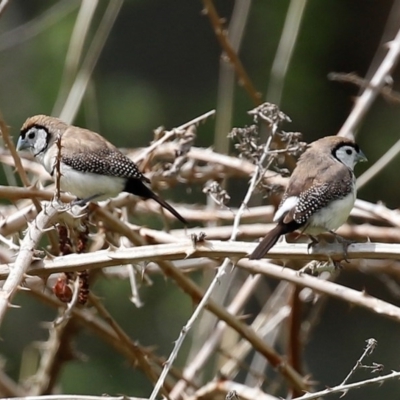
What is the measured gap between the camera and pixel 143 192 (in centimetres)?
426

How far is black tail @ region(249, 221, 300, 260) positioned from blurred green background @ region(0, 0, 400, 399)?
19.0 ft

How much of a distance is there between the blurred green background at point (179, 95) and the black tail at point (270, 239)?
5786mm

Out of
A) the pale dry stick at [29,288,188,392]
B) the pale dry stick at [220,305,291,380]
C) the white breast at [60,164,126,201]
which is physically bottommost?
the pale dry stick at [220,305,291,380]

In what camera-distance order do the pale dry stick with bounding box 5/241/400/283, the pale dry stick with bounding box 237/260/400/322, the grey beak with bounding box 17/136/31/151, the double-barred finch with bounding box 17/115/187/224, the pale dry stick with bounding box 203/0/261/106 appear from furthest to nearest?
the grey beak with bounding box 17/136/31/151, the double-barred finch with bounding box 17/115/187/224, the pale dry stick with bounding box 203/0/261/106, the pale dry stick with bounding box 237/260/400/322, the pale dry stick with bounding box 5/241/400/283

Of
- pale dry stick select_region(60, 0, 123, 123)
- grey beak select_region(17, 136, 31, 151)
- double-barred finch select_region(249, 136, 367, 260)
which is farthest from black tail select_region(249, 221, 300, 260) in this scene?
grey beak select_region(17, 136, 31, 151)

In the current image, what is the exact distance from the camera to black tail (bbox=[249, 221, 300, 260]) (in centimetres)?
296

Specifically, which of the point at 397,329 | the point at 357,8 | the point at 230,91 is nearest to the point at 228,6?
the point at 357,8

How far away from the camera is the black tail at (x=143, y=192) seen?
4.18m

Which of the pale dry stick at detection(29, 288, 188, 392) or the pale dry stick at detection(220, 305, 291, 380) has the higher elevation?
the pale dry stick at detection(29, 288, 188, 392)

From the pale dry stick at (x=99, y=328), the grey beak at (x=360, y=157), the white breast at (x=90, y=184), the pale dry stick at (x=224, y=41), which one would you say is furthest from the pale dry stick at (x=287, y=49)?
the pale dry stick at (x=99, y=328)

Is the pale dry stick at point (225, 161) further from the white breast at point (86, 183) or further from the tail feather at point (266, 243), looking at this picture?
the tail feather at point (266, 243)

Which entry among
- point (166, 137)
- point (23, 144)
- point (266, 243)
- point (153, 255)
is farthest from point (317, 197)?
point (23, 144)

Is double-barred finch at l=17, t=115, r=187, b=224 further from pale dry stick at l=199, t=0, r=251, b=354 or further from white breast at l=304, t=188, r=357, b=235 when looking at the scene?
white breast at l=304, t=188, r=357, b=235

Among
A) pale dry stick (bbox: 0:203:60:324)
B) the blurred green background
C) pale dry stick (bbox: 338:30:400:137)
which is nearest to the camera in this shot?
pale dry stick (bbox: 0:203:60:324)
